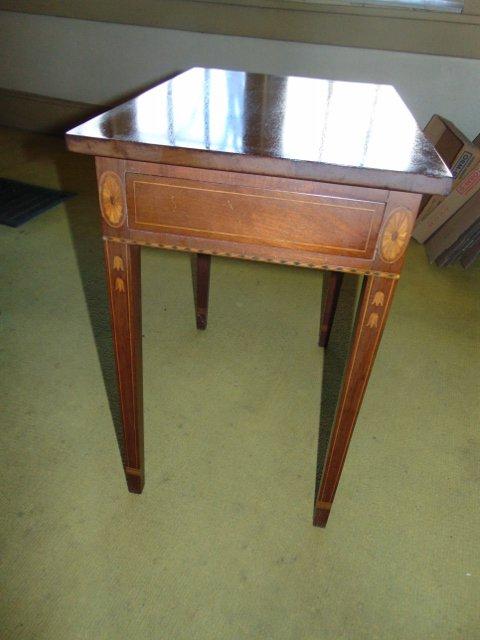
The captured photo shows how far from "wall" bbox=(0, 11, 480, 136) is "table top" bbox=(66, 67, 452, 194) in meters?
1.45

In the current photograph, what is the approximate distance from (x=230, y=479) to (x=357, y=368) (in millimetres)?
420

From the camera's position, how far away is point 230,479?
1010 mm

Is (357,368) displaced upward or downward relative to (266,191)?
downward

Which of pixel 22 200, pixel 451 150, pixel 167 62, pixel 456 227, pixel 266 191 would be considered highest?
pixel 266 191

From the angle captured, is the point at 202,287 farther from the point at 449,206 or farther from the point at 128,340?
the point at 449,206

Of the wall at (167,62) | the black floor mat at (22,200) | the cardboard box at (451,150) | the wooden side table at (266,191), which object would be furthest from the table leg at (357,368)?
the wall at (167,62)

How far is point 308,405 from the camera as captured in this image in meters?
1.20

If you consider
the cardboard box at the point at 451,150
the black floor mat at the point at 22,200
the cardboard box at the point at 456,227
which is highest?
the cardboard box at the point at 451,150

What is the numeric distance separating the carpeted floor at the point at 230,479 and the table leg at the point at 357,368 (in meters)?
0.13

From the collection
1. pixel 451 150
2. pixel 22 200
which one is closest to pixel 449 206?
pixel 451 150

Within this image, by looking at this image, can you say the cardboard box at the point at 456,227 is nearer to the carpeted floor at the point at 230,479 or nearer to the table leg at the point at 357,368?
the carpeted floor at the point at 230,479

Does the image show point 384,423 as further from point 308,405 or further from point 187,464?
point 187,464

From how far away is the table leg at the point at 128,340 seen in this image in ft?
2.34

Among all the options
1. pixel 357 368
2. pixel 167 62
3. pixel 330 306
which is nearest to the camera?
pixel 357 368
